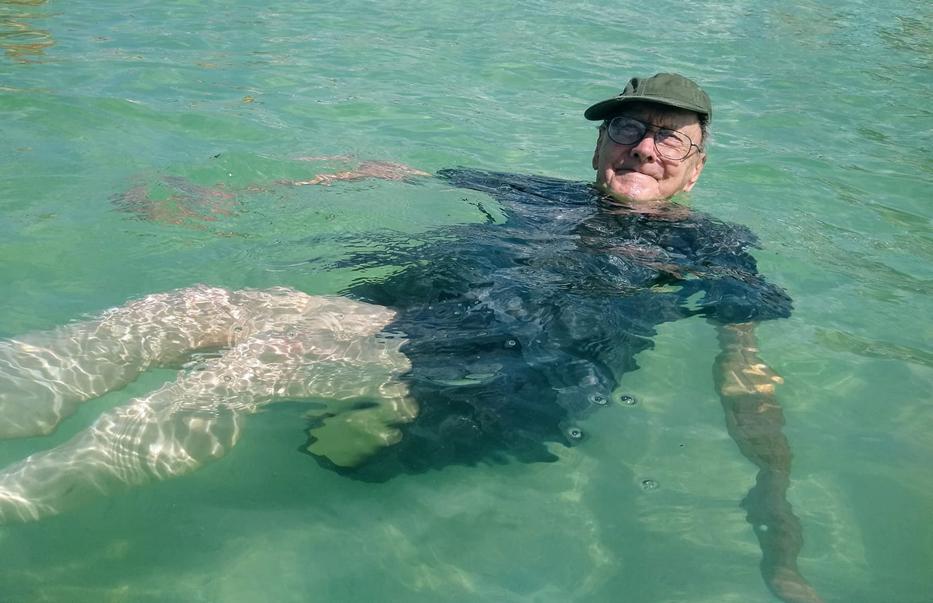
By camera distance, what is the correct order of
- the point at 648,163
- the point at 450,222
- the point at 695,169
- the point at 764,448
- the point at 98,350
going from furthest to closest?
the point at 450,222 → the point at 695,169 → the point at 648,163 → the point at 98,350 → the point at 764,448

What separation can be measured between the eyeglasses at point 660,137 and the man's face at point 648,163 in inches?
0.7

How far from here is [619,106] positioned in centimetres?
455

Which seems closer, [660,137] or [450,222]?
[660,137]

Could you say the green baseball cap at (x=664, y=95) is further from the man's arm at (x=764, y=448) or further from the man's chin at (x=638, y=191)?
the man's arm at (x=764, y=448)

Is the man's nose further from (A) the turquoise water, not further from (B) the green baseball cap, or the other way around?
(A) the turquoise water

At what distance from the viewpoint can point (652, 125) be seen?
4512 millimetres

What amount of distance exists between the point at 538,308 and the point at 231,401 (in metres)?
1.34

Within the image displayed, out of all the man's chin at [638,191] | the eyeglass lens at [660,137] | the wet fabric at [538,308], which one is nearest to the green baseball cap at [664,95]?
the eyeglass lens at [660,137]

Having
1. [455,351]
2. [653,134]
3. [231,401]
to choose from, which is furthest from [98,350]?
[653,134]

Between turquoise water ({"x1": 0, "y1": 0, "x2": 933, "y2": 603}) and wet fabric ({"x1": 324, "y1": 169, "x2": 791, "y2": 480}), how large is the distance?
14cm

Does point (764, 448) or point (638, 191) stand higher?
point (638, 191)

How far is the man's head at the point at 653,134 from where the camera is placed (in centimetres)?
448

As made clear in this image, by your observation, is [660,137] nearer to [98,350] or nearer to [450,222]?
[450,222]

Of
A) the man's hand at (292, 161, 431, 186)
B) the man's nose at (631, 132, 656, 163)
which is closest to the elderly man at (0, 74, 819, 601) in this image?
the man's nose at (631, 132, 656, 163)
